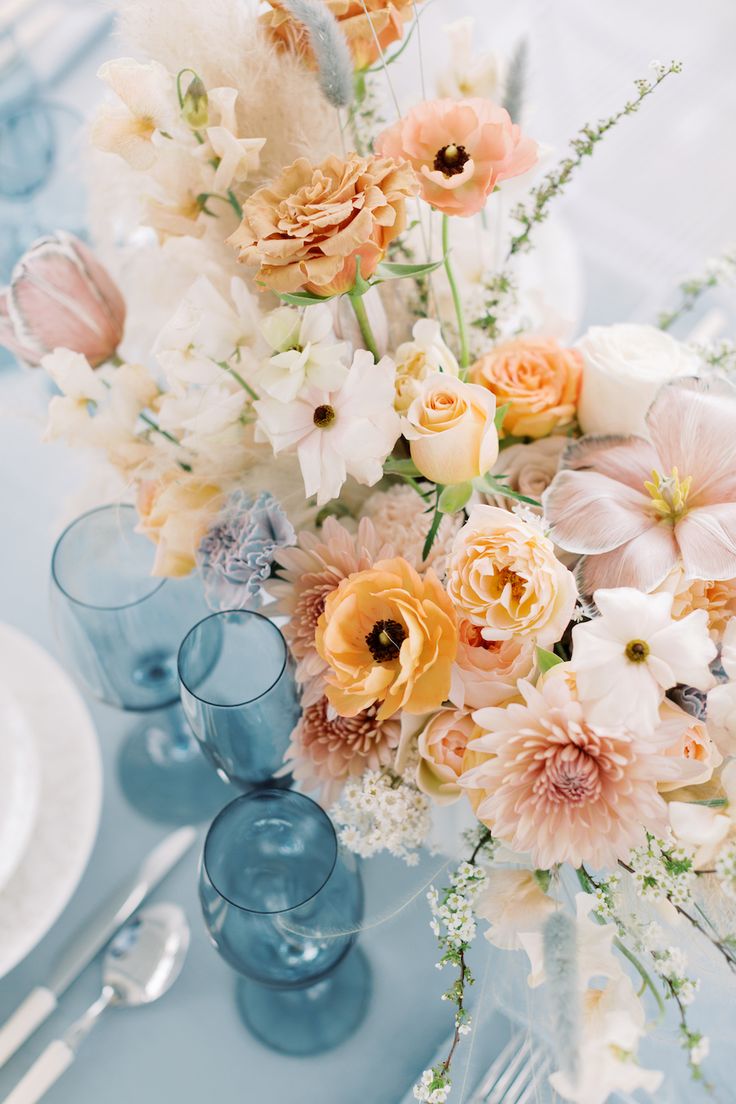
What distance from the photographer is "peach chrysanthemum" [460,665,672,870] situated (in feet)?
1.37

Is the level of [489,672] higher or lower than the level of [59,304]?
lower

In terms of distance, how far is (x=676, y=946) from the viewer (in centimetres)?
48

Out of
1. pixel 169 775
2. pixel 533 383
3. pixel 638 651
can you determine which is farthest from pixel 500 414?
pixel 169 775

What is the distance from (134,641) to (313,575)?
0.18m

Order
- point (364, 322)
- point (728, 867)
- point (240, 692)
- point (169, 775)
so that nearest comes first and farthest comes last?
1. point (728, 867)
2. point (364, 322)
3. point (240, 692)
4. point (169, 775)

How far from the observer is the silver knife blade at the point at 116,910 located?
65 cm

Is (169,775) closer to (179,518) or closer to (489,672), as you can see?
(179,518)

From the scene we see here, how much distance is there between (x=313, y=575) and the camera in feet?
1.70

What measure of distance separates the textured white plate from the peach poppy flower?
0.42 meters

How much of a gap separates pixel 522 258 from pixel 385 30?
0.34 meters

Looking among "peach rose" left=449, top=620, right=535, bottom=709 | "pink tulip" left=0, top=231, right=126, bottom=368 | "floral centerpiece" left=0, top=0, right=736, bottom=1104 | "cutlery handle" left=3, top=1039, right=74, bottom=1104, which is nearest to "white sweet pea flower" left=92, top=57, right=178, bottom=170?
"floral centerpiece" left=0, top=0, right=736, bottom=1104

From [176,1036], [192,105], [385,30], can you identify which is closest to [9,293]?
[192,105]

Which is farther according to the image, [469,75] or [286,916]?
[469,75]

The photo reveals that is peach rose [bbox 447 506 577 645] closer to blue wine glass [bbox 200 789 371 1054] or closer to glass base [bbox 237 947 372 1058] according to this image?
blue wine glass [bbox 200 789 371 1054]
